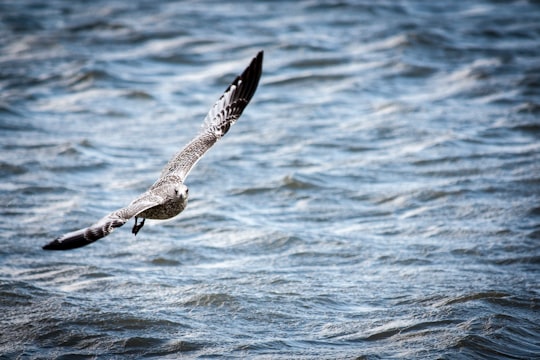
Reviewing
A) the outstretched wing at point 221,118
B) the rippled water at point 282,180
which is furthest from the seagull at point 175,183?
the rippled water at point 282,180

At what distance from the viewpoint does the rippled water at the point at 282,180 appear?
7227 millimetres

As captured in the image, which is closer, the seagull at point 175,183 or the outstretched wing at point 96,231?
the outstretched wing at point 96,231

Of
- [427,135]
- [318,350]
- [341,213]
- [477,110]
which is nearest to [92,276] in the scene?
[318,350]

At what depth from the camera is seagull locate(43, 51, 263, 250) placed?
536 centimetres

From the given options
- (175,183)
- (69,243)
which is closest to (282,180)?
(175,183)

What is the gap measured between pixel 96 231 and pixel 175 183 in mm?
1334

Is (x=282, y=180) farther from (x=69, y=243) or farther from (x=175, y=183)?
(x=69, y=243)

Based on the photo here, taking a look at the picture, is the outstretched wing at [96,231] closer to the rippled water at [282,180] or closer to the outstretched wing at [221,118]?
the outstretched wing at [221,118]

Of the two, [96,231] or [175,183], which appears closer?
[96,231]

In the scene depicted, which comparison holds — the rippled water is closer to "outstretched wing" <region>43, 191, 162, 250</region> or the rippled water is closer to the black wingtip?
"outstretched wing" <region>43, 191, 162, 250</region>

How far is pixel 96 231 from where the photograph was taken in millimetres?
5387

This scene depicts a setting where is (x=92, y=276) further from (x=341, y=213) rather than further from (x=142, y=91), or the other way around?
(x=142, y=91)

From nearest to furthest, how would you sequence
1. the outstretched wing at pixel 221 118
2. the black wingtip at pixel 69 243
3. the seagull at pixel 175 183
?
the black wingtip at pixel 69 243 → the seagull at pixel 175 183 → the outstretched wing at pixel 221 118

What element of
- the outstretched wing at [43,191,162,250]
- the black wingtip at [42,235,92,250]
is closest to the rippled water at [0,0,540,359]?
the outstretched wing at [43,191,162,250]
